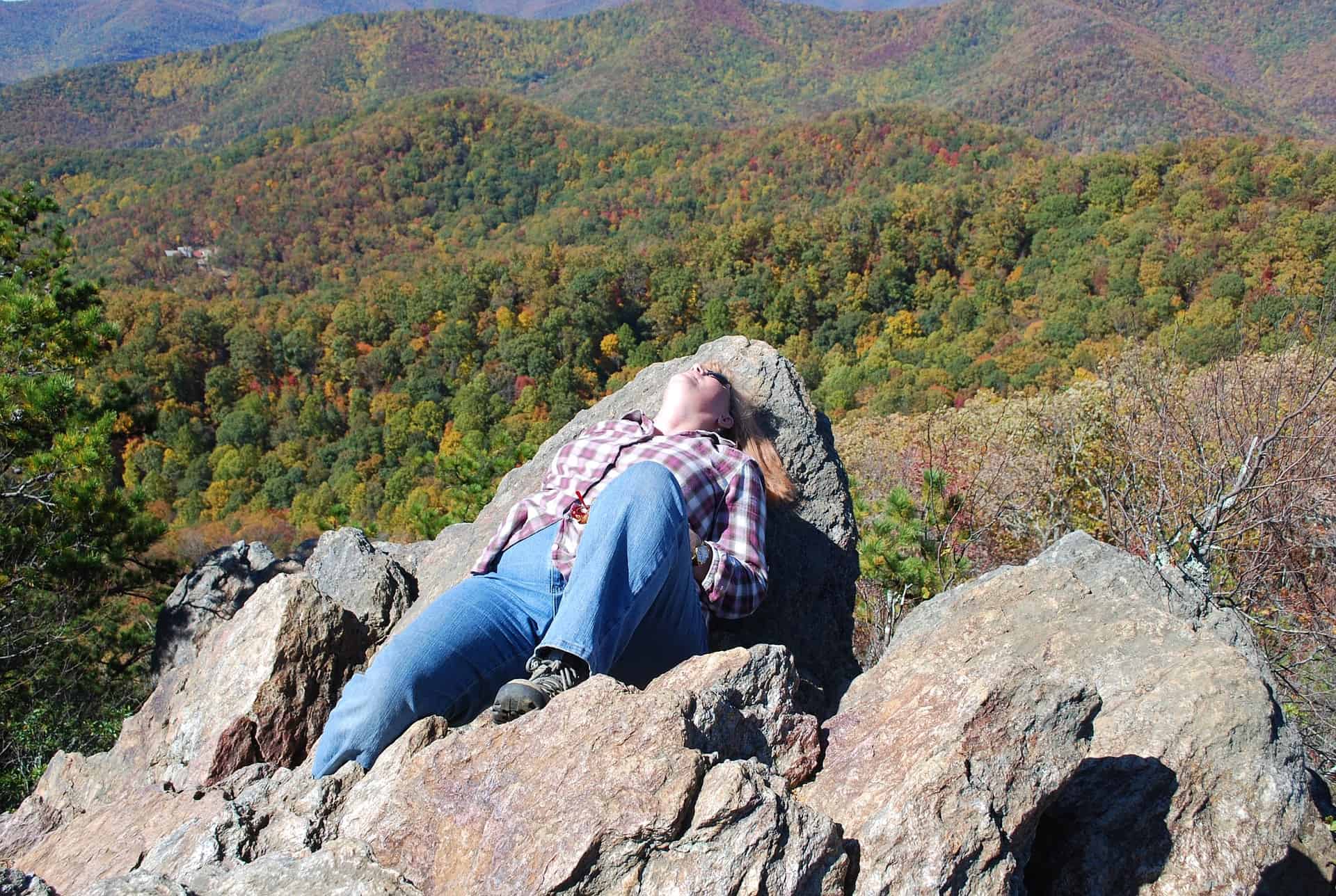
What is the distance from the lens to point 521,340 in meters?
43.5

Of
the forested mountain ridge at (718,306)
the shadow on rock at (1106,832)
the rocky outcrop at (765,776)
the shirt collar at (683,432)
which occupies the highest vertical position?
the shirt collar at (683,432)

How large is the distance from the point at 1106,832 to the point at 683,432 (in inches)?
76.1

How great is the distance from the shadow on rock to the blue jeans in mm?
1121

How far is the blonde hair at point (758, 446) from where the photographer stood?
332 centimetres

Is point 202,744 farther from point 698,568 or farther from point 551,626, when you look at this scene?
point 698,568

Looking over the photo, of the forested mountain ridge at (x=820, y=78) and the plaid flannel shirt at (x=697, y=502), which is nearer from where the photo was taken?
the plaid flannel shirt at (x=697, y=502)

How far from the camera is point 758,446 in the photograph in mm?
3414

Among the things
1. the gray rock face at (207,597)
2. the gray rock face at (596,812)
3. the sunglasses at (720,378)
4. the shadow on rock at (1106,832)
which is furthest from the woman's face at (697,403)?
the gray rock face at (207,597)

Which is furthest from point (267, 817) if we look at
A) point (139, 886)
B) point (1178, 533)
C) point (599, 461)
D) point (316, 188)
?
point (316, 188)

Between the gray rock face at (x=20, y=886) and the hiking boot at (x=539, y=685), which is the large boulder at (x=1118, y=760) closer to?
the hiking boot at (x=539, y=685)

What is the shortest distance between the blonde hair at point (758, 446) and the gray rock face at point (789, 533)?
19cm

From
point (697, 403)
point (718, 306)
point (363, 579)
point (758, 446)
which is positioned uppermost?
point (697, 403)

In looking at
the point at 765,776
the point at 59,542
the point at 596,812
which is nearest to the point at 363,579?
the point at 596,812

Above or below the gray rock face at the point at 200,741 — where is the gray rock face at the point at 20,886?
above
